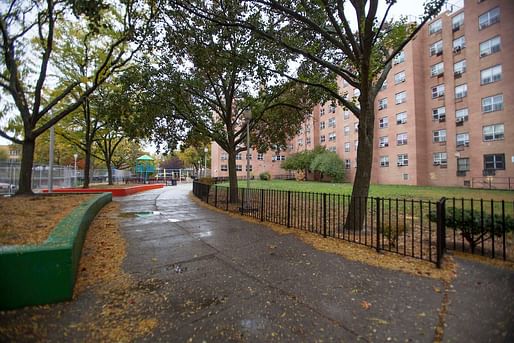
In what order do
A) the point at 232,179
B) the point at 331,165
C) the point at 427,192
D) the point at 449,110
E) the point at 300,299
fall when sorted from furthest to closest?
the point at 331,165, the point at 449,110, the point at 427,192, the point at 232,179, the point at 300,299

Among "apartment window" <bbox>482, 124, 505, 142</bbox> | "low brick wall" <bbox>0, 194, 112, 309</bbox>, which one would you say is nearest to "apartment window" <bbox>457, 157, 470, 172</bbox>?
"apartment window" <bbox>482, 124, 505, 142</bbox>

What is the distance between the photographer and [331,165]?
38312 millimetres

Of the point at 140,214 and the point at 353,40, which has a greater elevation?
the point at 353,40

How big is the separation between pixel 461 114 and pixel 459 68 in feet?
15.7

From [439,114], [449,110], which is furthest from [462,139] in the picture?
[439,114]

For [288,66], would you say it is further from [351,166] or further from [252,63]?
[351,166]

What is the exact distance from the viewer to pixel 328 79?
911 centimetres

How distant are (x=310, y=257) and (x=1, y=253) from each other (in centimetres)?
439

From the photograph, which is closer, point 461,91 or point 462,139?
point 462,139

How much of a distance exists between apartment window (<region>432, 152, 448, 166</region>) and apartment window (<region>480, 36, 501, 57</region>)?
10.1 m

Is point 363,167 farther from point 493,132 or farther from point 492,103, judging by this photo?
point 492,103

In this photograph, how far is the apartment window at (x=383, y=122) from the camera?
1309 inches

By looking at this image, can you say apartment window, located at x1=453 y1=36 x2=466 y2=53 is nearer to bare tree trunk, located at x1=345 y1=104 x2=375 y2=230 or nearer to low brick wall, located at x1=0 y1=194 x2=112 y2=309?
bare tree trunk, located at x1=345 y1=104 x2=375 y2=230

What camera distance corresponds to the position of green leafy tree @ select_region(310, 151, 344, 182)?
38.1 m
